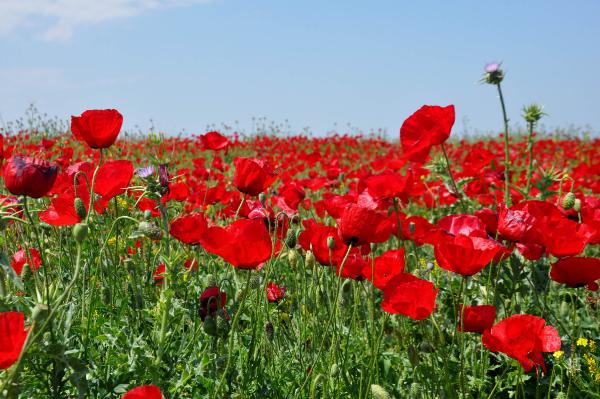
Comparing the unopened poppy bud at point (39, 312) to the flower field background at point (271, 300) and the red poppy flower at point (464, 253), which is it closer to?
the flower field background at point (271, 300)

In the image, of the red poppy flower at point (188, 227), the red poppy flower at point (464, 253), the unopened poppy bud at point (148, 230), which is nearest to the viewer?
the red poppy flower at point (464, 253)

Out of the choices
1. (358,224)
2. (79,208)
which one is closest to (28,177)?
(79,208)

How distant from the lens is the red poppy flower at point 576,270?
177 centimetres

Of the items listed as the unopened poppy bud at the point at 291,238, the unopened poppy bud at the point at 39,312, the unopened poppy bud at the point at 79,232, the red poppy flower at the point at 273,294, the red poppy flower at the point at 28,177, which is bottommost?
the red poppy flower at the point at 273,294

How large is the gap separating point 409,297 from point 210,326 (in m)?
0.56

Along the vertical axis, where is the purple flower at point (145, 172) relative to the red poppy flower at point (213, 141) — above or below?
above

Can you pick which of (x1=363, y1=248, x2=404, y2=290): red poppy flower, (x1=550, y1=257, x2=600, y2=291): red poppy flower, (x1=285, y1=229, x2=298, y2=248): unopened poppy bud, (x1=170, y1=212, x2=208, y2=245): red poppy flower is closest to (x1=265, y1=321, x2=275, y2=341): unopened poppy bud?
(x1=285, y1=229, x2=298, y2=248): unopened poppy bud

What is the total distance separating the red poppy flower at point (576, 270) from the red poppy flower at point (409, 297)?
0.59 meters

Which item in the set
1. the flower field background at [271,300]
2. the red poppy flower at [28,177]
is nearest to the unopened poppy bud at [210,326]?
the flower field background at [271,300]

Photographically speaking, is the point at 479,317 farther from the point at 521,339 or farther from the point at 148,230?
the point at 148,230

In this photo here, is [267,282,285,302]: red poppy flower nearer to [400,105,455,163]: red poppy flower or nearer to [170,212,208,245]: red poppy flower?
[170,212,208,245]: red poppy flower

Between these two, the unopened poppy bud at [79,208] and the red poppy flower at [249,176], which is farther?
the red poppy flower at [249,176]

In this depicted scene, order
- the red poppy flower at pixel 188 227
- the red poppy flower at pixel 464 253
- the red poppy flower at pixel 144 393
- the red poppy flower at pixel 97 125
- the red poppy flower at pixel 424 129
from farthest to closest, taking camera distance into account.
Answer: the red poppy flower at pixel 424 129 → the red poppy flower at pixel 188 227 → the red poppy flower at pixel 97 125 → the red poppy flower at pixel 464 253 → the red poppy flower at pixel 144 393

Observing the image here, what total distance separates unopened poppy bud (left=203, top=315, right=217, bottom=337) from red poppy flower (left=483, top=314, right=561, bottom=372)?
721mm
